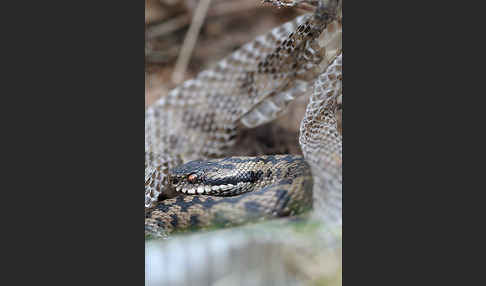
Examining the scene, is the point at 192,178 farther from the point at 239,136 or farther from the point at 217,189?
the point at 239,136

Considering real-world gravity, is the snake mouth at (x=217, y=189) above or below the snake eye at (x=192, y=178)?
below

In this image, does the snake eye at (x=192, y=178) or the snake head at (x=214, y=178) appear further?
the snake eye at (x=192, y=178)

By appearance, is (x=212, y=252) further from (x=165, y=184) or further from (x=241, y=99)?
(x=241, y=99)

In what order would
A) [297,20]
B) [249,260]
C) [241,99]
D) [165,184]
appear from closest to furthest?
[249,260]
[297,20]
[165,184]
[241,99]

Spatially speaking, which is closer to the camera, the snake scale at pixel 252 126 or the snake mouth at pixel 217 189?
the snake scale at pixel 252 126

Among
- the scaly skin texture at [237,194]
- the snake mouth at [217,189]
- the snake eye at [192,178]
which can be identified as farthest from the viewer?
the snake eye at [192,178]

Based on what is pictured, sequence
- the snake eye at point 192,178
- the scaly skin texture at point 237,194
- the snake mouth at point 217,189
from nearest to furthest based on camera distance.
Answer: the scaly skin texture at point 237,194 → the snake mouth at point 217,189 → the snake eye at point 192,178

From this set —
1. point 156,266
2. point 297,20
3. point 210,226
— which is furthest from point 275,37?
point 156,266
